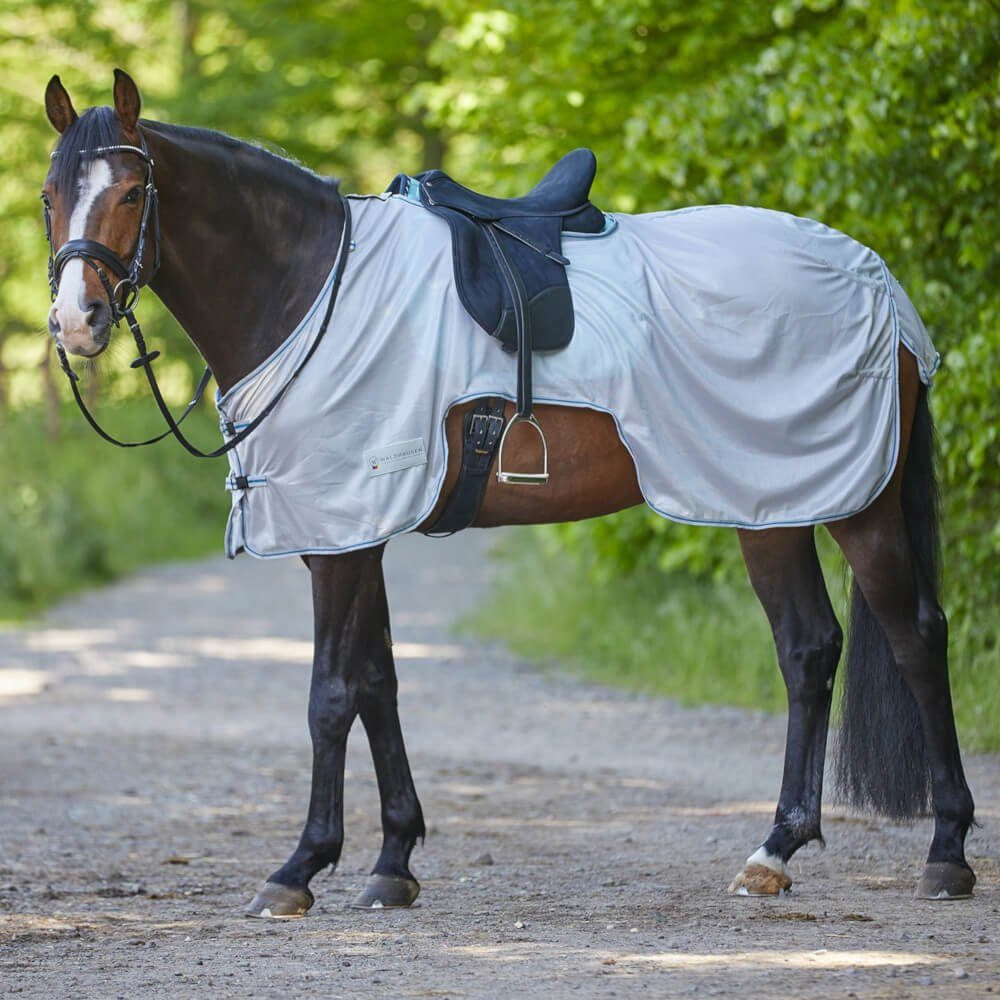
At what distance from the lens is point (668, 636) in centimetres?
950

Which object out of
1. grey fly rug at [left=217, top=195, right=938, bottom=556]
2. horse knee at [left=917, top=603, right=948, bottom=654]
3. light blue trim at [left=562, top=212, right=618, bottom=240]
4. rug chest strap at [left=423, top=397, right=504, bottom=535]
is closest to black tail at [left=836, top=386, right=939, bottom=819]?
horse knee at [left=917, top=603, right=948, bottom=654]

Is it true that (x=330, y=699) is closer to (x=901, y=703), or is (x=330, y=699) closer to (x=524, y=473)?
(x=524, y=473)

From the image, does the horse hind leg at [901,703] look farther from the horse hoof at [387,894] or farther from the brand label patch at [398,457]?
the horse hoof at [387,894]

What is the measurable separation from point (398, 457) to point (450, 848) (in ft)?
6.07

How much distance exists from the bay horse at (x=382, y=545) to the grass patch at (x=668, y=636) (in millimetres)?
2326

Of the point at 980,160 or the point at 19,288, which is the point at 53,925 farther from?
the point at 19,288

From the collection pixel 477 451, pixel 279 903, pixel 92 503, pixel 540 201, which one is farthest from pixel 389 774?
pixel 92 503

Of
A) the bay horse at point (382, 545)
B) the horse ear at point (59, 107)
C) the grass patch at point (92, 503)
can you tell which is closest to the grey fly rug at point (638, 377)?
→ the bay horse at point (382, 545)

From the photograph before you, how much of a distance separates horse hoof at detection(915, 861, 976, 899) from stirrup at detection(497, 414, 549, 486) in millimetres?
1588

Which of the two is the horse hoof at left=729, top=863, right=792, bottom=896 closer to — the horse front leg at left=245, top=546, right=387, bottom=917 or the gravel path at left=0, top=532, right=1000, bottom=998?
the gravel path at left=0, top=532, right=1000, bottom=998

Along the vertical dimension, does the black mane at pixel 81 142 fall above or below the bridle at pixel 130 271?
above

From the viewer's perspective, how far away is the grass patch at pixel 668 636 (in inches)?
293

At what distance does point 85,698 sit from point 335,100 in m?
18.1

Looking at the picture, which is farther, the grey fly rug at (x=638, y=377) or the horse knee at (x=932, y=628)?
the horse knee at (x=932, y=628)
